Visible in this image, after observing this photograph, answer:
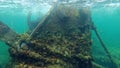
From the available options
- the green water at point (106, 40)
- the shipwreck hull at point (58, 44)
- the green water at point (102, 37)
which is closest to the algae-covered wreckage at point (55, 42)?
the shipwreck hull at point (58, 44)

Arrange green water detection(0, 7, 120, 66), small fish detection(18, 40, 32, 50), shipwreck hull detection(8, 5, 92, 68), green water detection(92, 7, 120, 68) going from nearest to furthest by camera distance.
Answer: shipwreck hull detection(8, 5, 92, 68)
small fish detection(18, 40, 32, 50)
green water detection(92, 7, 120, 68)
green water detection(0, 7, 120, 66)

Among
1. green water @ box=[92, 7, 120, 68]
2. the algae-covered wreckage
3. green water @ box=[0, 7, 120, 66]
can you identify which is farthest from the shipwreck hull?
green water @ box=[92, 7, 120, 68]

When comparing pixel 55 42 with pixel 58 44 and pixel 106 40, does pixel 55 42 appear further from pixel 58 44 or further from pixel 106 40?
pixel 106 40

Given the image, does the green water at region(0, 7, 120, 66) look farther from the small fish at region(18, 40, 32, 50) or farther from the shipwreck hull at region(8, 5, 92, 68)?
the small fish at region(18, 40, 32, 50)

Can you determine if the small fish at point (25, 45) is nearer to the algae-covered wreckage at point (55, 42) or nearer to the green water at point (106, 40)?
the algae-covered wreckage at point (55, 42)

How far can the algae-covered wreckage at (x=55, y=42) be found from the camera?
317 inches

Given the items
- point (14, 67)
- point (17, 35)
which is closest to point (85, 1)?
point (17, 35)

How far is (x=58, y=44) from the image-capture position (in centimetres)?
927

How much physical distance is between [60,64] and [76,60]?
3.67 feet

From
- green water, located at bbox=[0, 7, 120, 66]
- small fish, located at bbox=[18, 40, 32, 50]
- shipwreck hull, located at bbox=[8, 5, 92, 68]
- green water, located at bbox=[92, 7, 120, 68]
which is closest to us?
shipwreck hull, located at bbox=[8, 5, 92, 68]

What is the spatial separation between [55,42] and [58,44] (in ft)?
0.55

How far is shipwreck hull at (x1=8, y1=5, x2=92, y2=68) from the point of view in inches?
316

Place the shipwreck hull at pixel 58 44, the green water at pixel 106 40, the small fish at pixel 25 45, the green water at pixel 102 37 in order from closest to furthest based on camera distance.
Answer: the shipwreck hull at pixel 58 44
the small fish at pixel 25 45
the green water at pixel 106 40
the green water at pixel 102 37

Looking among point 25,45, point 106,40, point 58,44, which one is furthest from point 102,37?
point 25,45
